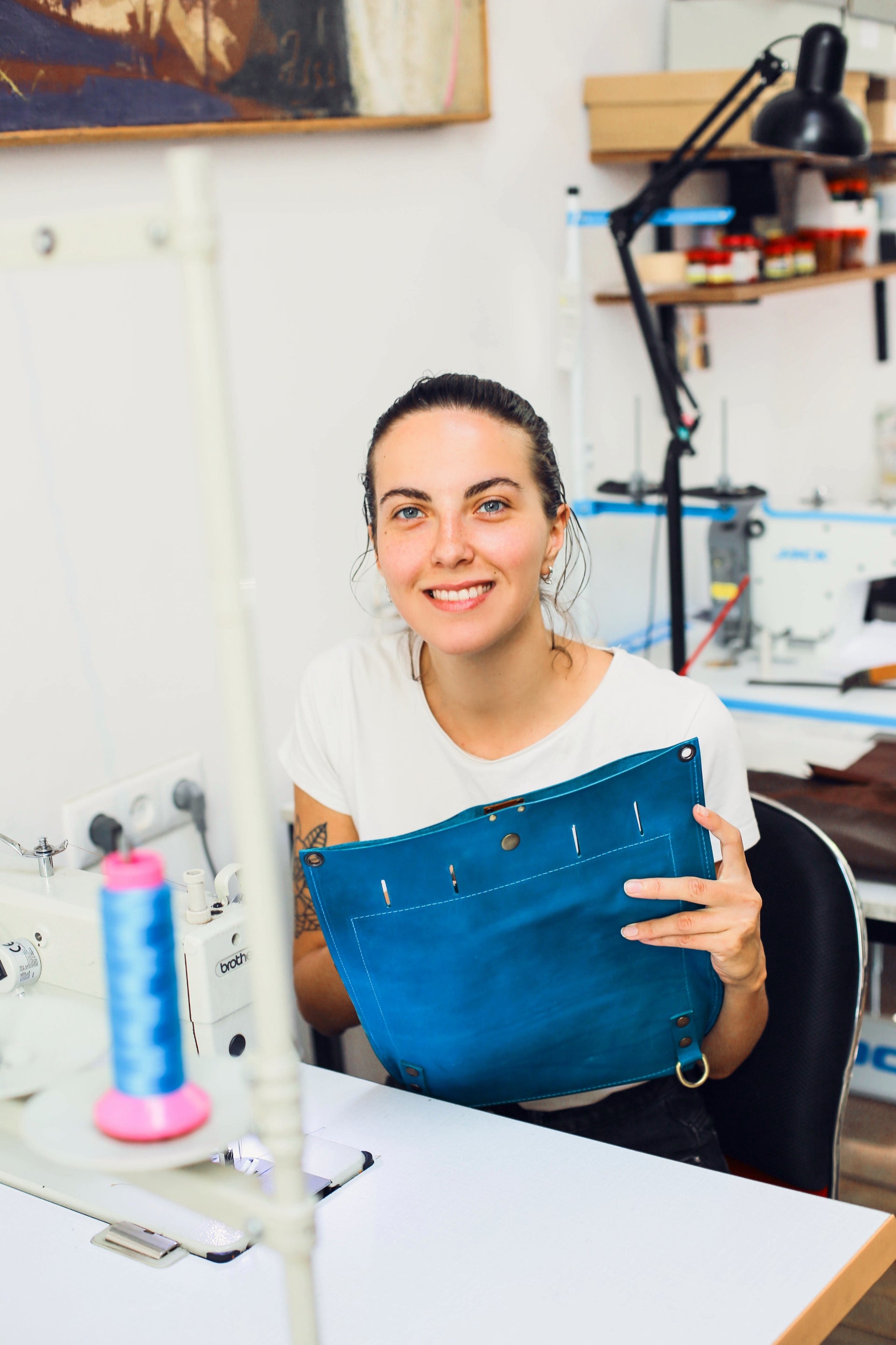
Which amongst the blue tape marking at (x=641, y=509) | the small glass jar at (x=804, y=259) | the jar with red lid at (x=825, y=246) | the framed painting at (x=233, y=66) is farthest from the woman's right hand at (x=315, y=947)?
the jar with red lid at (x=825, y=246)

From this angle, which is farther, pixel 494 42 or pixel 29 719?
pixel 494 42

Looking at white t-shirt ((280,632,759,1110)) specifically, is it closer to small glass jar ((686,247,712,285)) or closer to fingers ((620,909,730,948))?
fingers ((620,909,730,948))

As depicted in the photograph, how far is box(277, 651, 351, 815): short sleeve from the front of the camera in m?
1.43

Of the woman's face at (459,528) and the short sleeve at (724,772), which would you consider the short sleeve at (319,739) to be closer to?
the woman's face at (459,528)

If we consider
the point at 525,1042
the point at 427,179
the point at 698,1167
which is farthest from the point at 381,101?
the point at 698,1167

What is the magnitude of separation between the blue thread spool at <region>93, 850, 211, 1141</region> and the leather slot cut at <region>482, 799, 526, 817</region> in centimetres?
41

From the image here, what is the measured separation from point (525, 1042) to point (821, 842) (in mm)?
377

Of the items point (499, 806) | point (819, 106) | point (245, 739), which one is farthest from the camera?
point (819, 106)

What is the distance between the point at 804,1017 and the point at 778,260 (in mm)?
1857

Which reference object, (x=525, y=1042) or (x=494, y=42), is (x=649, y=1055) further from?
(x=494, y=42)

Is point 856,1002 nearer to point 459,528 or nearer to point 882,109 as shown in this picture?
point 459,528

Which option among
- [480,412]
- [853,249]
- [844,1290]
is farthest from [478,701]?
[853,249]

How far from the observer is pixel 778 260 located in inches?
106

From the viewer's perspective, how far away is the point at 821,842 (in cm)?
131
